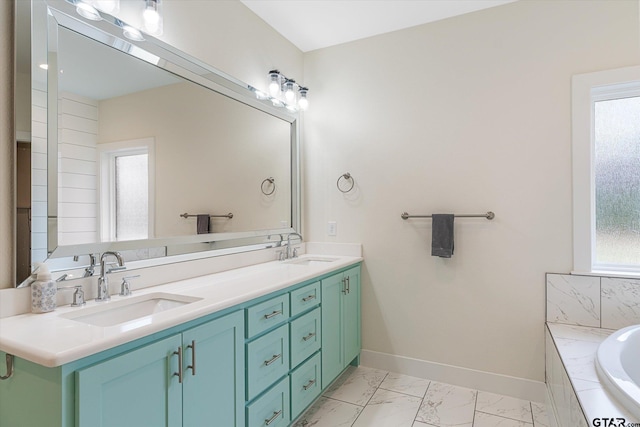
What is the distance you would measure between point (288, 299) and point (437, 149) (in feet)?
5.02

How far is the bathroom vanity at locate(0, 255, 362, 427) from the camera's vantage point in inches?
38.4

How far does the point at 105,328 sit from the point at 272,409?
0.96 meters

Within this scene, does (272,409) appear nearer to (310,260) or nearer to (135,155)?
(310,260)

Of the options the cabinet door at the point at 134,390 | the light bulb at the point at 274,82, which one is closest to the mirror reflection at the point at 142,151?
the light bulb at the point at 274,82

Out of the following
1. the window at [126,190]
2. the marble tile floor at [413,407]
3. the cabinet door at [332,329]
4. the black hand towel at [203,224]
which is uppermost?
the window at [126,190]

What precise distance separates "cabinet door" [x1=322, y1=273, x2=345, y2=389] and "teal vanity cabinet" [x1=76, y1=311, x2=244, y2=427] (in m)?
0.78

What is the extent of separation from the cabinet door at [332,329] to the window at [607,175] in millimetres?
1490

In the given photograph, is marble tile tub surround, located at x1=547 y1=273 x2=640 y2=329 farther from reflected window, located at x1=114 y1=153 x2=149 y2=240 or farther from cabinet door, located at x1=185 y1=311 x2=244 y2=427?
reflected window, located at x1=114 y1=153 x2=149 y2=240

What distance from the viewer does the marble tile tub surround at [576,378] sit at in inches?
50.4

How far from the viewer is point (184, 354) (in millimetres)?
1248

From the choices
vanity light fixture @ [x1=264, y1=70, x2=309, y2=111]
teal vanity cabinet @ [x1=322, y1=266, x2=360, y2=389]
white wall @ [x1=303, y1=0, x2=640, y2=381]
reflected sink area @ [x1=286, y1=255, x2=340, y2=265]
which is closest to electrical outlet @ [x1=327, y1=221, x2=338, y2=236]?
white wall @ [x1=303, y1=0, x2=640, y2=381]

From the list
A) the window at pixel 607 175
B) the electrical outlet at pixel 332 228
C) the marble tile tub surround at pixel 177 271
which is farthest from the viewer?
the electrical outlet at pixel 332 228

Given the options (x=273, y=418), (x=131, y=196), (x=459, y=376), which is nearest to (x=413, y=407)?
(x=459, y=376)

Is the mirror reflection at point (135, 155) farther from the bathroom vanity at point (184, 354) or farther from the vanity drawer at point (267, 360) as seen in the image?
the vanity drawer at point (267, 360)
